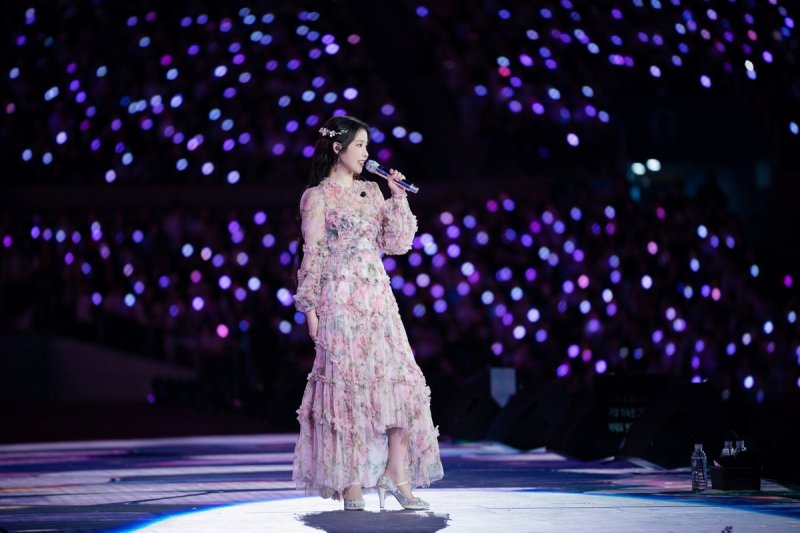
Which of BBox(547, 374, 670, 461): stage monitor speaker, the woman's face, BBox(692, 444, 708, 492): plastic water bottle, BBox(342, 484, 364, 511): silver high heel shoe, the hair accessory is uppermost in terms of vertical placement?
the hair accessory

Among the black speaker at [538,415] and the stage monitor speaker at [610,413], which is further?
the black speaker at [538,415]

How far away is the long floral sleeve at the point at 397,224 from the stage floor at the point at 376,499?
1166 millimetres

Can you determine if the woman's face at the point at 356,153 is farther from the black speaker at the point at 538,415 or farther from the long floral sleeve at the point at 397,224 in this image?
the black speaker at the point at 538,415

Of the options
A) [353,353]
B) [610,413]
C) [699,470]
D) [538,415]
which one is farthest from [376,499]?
[538,415]

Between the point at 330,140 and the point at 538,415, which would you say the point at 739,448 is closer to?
the point at 330,140

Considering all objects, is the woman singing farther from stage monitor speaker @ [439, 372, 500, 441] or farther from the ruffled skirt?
stage monitor speaker @ [439, 372, 500, 441]

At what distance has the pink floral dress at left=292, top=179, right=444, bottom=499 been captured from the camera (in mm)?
6137

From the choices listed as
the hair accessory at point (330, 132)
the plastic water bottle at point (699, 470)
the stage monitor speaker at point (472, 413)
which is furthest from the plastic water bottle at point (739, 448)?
the stage monitor speaker at point (472, 413)

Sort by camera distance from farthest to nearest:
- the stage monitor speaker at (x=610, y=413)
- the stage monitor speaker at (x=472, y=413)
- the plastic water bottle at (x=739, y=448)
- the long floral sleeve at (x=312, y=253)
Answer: the stage monitor speaker at (x=472, y=413) → the stage monitor speaker at (x=610, y=413) → the plastic water bottle at (x=739, y=448) → the long floral sleeve at (x=312, y=253)

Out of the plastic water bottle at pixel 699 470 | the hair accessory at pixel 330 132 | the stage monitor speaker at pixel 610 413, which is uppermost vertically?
the hair accessory at pixel 330 132

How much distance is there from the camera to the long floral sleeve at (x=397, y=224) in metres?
6.20

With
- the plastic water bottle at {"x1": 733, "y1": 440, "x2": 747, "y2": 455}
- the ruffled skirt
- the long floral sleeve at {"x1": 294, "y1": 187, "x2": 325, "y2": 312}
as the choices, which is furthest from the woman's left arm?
the plastic water bottle at {"x1": 733, "y1": 440, "x2": 747, "y2": 455}

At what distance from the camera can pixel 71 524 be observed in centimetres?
581

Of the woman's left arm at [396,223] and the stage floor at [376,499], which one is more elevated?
the woman's left arm at [396,223]
